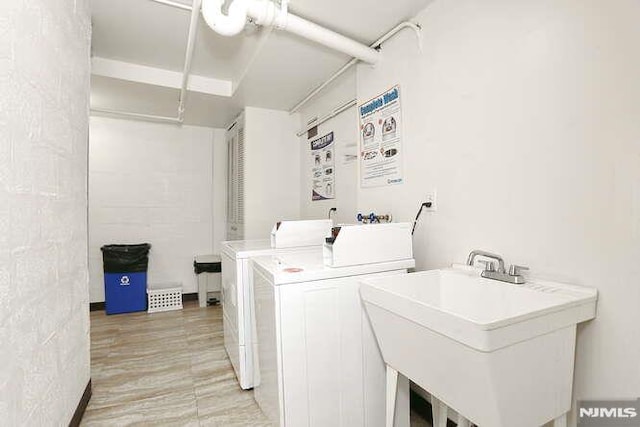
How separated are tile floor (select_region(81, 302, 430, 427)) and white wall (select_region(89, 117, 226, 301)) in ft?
3.19

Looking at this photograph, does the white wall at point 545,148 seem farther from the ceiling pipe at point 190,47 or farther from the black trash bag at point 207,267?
the black trash bag at point 207,267

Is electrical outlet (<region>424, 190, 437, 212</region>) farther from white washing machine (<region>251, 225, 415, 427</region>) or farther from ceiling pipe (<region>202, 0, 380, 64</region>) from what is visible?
ceiling pipe (<region>202, 0, 380, 64</region>)

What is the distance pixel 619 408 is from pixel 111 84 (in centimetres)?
405

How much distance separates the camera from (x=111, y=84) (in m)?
2.87

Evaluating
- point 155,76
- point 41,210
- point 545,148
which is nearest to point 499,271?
point 545,148

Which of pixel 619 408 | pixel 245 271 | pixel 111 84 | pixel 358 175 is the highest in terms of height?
pixel 111 84

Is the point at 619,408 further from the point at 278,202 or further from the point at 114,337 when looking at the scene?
the point at 114,337

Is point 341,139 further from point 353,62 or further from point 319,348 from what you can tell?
point 319,348

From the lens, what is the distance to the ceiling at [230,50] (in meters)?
1.94

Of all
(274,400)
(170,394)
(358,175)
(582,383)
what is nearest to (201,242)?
(170,394)

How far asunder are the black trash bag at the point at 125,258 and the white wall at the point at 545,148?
336 centimetres

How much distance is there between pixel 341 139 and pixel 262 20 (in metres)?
1.31

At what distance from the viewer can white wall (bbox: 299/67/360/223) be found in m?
2.69

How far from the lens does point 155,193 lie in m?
4.03
